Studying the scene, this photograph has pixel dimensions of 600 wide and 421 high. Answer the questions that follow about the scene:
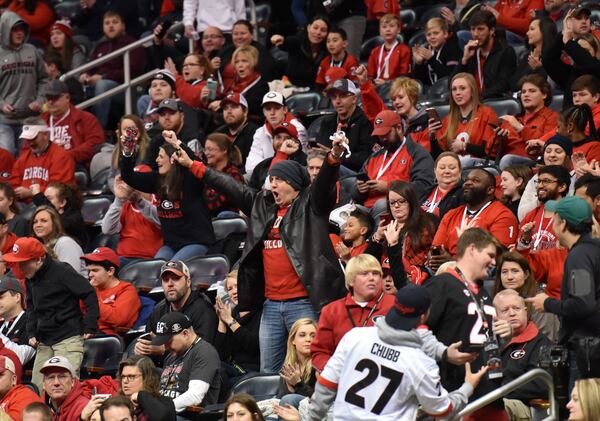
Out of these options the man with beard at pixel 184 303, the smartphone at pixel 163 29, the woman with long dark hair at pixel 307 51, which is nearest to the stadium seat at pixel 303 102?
Answer: the woman with long dark hair at pixel 307 51

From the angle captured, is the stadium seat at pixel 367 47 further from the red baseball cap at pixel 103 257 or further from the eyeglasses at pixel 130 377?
the eyeglasses at pixel 130 377

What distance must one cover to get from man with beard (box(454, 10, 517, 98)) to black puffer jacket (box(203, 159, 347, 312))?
11.6 ft

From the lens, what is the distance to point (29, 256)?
34.8 feet

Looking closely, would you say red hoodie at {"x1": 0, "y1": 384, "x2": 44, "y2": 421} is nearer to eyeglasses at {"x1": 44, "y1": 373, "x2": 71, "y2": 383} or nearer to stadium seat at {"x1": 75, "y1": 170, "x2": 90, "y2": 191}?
eyeglasses at {"x1": 44, "y1": 373, "x2": 71, "y2": 383}

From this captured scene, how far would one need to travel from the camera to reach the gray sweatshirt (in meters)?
14.7

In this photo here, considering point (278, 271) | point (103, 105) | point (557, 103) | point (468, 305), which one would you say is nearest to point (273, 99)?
point (557, 103)

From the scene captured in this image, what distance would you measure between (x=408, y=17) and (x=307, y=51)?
5.60ft

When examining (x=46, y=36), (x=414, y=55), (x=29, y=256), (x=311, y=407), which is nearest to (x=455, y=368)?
(x=311, y=407)

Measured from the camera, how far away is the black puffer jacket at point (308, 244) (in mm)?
9391

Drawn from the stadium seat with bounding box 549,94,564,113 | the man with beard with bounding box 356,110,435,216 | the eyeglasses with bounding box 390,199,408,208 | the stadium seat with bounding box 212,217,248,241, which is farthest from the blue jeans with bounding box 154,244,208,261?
the stadium seat with bounding box 549,94,564,113

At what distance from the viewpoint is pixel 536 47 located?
12414 mm

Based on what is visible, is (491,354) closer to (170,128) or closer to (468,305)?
(468,305)

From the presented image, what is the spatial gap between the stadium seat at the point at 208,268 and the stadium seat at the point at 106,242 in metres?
1.34

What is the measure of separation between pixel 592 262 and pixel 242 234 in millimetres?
4534
